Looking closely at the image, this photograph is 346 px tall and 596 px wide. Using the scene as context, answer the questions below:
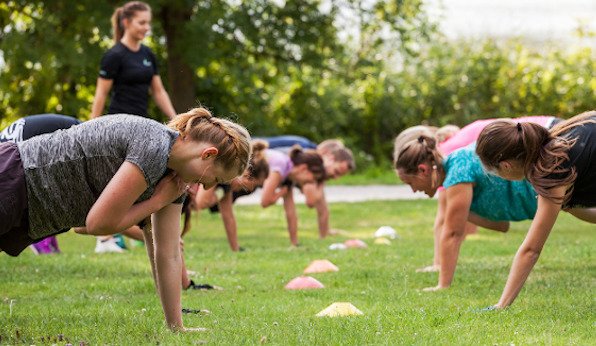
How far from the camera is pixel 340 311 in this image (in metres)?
5.22

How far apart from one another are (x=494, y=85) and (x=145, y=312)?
66.0 ft

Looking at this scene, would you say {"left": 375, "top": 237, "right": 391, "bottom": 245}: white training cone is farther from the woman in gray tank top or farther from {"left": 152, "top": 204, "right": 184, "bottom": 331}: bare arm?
the woman in gray tank top

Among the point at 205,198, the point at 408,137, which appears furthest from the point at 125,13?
the point at 408,137

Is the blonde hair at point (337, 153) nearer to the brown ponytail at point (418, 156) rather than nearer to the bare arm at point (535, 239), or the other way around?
the brown ponytail at point (418, 156)

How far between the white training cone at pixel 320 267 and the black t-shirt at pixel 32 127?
2.37 metres

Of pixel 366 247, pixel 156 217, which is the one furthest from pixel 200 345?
pixel 366 247

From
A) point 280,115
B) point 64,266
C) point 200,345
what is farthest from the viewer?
point 280,115

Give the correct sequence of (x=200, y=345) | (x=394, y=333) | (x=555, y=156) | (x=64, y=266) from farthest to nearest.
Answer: (x=64, y=266), (x=555, y=156), (x=394, y=333), (x=200, y=345)

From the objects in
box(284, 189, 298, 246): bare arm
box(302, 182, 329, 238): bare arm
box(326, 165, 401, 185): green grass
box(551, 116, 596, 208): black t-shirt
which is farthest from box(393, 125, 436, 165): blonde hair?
box(326, 165, 401, 185): green grass

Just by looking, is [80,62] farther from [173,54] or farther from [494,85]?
[494,85]

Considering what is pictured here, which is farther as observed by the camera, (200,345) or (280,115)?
(280,115)

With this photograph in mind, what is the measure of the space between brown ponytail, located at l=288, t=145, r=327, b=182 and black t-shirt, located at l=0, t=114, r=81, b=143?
4.23m

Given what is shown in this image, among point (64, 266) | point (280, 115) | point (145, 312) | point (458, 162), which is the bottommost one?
point (280, 115)

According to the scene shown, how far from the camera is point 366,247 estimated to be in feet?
31.6
